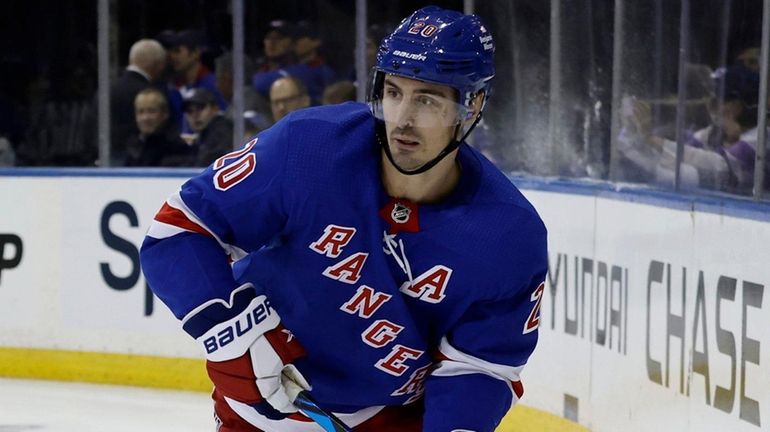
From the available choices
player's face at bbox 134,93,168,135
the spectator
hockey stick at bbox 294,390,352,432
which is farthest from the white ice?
hockey stick at bbox 294,390,352,432

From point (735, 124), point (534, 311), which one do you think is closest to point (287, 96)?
point (735, 124)

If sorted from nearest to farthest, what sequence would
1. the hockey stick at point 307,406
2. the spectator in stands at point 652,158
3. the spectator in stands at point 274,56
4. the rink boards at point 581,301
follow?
the hockey stick at point 307,406 → the rink boards at point 581,301 → the spectator in stands at point 652,158 → the spectator in stands at point 274,56

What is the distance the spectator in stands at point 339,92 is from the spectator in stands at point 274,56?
221 millimetres

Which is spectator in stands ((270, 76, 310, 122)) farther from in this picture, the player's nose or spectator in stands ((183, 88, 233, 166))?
the player's nose

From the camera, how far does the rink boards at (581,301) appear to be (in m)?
3.46

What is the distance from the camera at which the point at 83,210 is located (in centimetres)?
573

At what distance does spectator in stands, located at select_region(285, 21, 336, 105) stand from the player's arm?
352 centimetres

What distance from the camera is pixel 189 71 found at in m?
5.96

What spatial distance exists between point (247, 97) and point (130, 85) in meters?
0.52

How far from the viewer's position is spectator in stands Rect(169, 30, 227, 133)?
595 centimetres

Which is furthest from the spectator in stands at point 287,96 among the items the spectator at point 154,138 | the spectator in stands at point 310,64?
the spectator at point 154,138

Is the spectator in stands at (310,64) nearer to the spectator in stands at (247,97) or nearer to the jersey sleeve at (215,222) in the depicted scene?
the spectator in stands at (247,97)

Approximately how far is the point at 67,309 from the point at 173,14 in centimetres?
128

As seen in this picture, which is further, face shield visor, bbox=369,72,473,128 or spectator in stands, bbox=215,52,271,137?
spectator in stands, bbox=215,52,271,137
